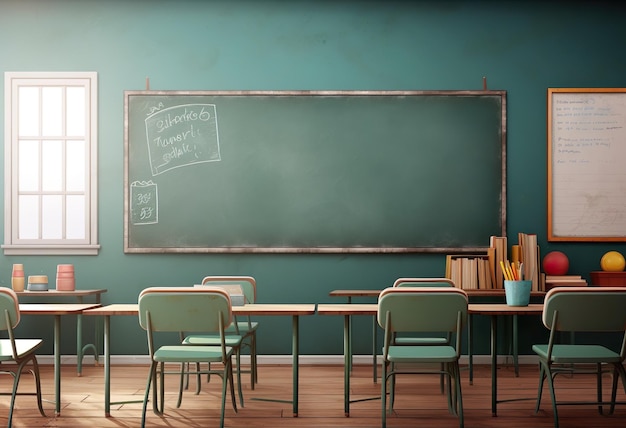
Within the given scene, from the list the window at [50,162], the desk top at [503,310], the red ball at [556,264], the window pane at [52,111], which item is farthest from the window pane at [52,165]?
the red ball at [556,264]

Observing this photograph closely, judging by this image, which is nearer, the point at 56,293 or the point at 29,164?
the point at 56,293

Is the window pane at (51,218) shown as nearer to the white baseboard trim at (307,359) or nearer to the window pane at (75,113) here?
the window pane at (75,113)

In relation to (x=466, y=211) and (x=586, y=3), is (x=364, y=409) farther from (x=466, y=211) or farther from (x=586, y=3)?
(x=586, y=3)

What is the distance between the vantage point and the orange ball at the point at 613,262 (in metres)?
5.89

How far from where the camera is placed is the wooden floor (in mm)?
→ 4062

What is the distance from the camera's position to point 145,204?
615cm

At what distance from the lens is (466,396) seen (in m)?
4.80

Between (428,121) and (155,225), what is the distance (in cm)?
258

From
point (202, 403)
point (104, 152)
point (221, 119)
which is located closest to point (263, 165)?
point (221, 119)

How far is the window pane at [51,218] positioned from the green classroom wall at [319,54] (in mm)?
272

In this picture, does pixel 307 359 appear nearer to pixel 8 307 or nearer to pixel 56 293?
pixel 56 293

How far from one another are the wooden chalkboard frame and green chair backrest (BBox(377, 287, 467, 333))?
2.78 meters

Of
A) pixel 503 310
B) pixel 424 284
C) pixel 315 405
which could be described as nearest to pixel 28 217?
pixel 315 405

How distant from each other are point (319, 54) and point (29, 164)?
2.78 meters
